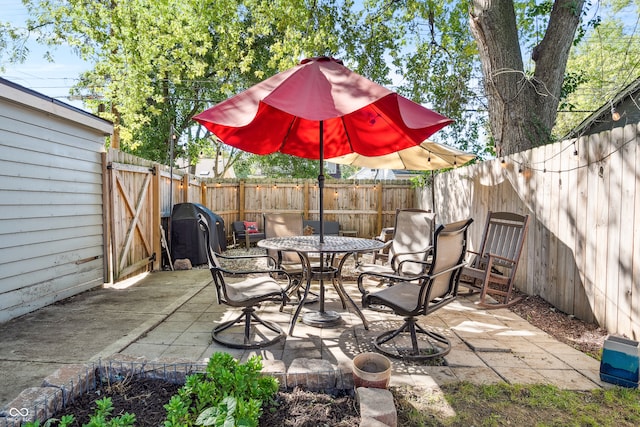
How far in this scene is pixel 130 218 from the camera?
215 inches

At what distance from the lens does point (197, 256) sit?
6465mm

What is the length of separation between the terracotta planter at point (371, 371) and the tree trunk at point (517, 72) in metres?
4.15

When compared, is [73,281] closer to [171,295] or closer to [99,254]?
[99,254]

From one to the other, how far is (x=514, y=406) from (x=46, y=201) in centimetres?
461

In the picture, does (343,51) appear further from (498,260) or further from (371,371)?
(371,371)

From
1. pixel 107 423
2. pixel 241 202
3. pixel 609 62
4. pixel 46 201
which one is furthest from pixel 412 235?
pixel 609 62

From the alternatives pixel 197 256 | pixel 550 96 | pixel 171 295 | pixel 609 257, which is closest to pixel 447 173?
pixel 550 96

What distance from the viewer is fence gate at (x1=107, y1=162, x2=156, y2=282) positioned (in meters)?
4.97

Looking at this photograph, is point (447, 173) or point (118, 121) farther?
point (118, 121)

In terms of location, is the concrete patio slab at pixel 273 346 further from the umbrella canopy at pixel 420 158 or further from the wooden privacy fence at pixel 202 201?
the umbrella canopy at pixel 420 158

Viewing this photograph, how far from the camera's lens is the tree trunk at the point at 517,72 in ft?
15.9

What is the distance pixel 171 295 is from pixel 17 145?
2194mm

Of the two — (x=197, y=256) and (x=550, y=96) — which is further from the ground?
(x=550, y=96)

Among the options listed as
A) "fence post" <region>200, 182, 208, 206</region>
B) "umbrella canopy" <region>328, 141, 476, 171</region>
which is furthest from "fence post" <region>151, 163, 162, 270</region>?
"umbrella canopy" <region>328, 141, 476, 171</region>
